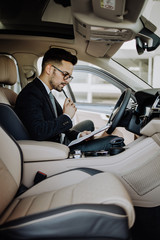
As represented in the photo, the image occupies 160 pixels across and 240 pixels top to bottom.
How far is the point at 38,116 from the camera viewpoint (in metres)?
1.39

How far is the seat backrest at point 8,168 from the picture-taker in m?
0.88

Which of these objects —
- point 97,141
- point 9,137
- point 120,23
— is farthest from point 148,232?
point 120,23

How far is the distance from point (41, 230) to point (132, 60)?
23.2 ft

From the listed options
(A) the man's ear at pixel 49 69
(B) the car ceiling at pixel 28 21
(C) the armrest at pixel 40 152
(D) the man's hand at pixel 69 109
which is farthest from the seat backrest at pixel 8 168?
(B) the car ceiling at pixel 28 21

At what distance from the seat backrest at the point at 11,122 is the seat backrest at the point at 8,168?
0.81 feet

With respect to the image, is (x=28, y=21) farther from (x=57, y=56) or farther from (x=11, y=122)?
(x=11, y=122)

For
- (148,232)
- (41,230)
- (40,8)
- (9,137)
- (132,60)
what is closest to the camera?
(41,230)

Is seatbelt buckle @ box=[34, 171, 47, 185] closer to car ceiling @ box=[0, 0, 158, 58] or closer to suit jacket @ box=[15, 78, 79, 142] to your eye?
suit jacket @ box=[15, 78, 79, 142]

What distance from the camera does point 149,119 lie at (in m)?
1.28

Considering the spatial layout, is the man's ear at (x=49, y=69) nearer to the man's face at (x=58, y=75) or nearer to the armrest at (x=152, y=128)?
the man's face at (x=58, y=75)

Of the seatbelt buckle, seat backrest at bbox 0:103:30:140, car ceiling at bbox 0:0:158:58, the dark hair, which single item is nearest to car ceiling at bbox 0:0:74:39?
car ceiling at bbox 0:0:158:58

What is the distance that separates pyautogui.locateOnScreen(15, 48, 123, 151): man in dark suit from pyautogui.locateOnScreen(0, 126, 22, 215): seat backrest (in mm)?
301

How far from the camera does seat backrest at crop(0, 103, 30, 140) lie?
131cm

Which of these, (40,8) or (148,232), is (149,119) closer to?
(148,232)
